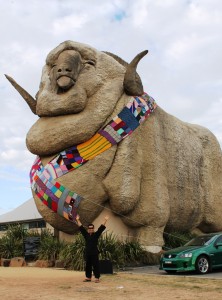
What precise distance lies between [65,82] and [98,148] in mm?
2458

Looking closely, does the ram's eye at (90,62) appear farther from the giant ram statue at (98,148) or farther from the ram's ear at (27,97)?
the ram's ear at (27,97)

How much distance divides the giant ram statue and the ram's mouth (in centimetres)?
3

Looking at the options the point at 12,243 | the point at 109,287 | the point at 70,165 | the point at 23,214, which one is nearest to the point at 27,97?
the point at 70,165

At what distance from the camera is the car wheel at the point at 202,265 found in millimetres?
11748

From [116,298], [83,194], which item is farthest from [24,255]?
[116,298]

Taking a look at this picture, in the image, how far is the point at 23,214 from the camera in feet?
117

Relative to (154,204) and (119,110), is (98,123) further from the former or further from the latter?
(154,204)

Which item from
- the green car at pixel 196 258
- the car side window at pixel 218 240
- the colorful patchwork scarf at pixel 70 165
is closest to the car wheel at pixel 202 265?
the green car at pixel 196 258

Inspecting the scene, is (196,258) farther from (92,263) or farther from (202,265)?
(92,263)

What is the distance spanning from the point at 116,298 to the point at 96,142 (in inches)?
317

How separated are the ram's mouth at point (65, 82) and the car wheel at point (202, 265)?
23.4 ft

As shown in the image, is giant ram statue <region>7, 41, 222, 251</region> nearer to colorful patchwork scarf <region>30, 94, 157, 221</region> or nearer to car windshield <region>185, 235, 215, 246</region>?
colorful patchwork scarf <region>30, 94, 157, 221</region>

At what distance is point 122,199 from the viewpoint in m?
15.1

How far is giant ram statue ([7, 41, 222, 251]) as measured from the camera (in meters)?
15.2
